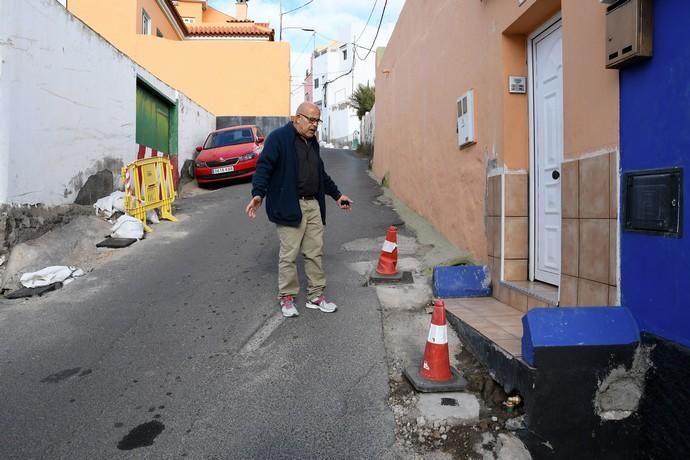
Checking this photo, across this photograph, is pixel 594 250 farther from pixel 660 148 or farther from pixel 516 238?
pixel 516 238

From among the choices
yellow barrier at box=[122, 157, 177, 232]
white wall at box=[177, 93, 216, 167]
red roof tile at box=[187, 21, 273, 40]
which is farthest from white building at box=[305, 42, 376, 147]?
yellow barrier at box=[122, 157, 177, 232]

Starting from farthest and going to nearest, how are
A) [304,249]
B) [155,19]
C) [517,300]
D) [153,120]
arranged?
[155,19]
[153,120]
[304,249]
[517,300]

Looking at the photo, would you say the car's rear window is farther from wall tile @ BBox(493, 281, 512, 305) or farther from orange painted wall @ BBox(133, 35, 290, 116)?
wall tile @ BBox(493, 281, 512, 305)

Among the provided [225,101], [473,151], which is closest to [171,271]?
[473,151]

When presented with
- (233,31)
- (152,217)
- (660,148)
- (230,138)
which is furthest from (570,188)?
(233,31)

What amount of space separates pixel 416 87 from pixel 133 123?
16.7 feet

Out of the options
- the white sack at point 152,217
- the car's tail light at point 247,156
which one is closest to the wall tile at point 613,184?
the white sack at point 152,217

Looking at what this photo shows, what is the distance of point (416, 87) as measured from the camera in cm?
793

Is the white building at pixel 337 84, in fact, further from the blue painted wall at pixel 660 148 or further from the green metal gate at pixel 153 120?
the blue painted wall at pixel 660 148

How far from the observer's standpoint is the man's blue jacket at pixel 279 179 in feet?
13.2

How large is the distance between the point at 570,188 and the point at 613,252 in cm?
57

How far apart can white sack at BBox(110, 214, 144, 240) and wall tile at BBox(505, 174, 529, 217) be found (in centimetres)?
499

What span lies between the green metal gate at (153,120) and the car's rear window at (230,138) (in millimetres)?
1187

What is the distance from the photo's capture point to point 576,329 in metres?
2.50
